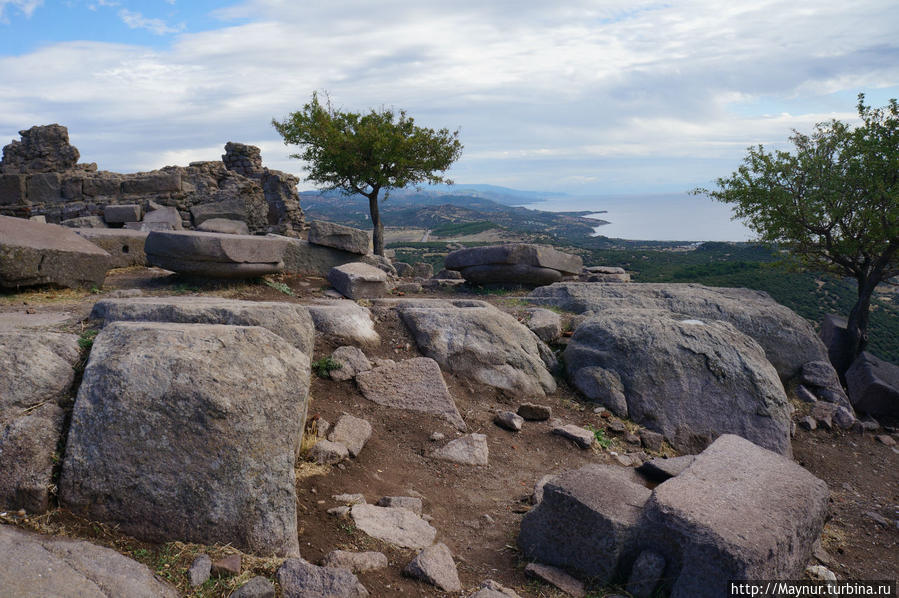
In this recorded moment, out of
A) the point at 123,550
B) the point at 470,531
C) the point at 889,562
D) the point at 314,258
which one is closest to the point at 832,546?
the point at 889,562

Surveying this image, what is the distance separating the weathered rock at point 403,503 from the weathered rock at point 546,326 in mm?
4471

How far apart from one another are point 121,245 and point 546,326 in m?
7.55

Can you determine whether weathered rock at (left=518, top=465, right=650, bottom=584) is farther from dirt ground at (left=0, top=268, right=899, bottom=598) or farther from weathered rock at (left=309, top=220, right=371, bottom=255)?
weathered rock at (left=309, top=220, right=371, bottom=255)

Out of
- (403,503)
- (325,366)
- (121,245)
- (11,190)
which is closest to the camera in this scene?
(403,503)

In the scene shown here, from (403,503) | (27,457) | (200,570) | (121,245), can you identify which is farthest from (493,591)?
(121,245)

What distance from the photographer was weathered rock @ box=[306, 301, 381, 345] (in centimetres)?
649

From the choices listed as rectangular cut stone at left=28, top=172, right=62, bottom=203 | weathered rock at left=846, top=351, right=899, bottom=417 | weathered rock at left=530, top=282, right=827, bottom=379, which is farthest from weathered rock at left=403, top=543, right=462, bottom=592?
rectangular cut stone at left=28, top=172, right=62, bottom=203

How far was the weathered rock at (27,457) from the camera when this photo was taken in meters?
3.04

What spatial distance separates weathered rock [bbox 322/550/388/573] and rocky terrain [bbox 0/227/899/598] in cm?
1

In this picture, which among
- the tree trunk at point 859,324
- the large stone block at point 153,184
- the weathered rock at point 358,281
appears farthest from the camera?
the large stone block at point 153,184

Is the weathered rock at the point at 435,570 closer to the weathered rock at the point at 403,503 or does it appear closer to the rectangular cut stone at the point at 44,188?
Answer: the weathered rock at the point at 403,503

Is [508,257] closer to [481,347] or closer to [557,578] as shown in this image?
[481,347]

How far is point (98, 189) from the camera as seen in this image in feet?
52.5

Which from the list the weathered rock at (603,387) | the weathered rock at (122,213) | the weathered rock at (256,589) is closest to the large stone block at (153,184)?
the weathered rock at (122,213)
